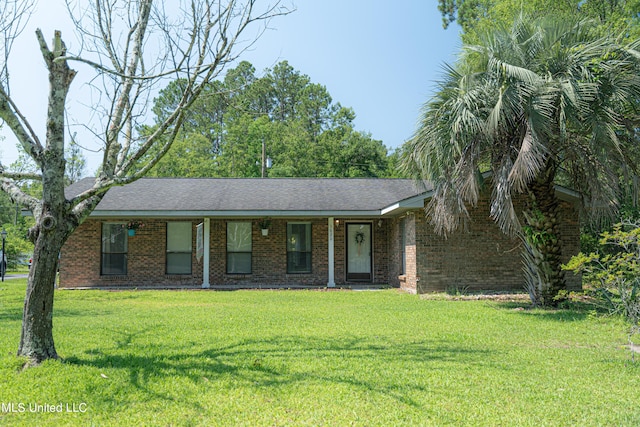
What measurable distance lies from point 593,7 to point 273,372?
880 inches

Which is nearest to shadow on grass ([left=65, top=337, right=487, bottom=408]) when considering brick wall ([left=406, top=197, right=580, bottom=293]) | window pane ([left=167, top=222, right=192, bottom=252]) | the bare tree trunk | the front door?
the bare tree trunk

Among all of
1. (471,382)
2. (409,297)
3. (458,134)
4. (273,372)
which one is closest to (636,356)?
(471,382)

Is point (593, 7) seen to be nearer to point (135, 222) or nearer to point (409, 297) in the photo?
point (409, 297)

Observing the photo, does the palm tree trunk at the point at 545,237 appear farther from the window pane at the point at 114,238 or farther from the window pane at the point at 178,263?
the window pane at the point at 114,238

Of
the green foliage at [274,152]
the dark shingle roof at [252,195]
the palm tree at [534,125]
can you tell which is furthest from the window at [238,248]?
the green foliage at [274,152]

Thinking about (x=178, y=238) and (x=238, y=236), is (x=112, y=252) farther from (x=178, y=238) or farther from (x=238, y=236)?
(x=238, y=236)

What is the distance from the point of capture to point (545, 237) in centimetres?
1034

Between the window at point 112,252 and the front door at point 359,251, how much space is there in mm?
7364

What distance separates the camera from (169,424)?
154 inches

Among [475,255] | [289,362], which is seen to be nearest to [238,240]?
[475,255]

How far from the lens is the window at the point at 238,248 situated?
16.5 metres

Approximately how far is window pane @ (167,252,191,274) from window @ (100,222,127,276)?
1.42 m

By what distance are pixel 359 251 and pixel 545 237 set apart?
24.3 ft

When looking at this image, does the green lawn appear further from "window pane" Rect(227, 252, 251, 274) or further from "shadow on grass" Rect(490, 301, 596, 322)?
"window pane" Rect(227, 252, 251, 274)
